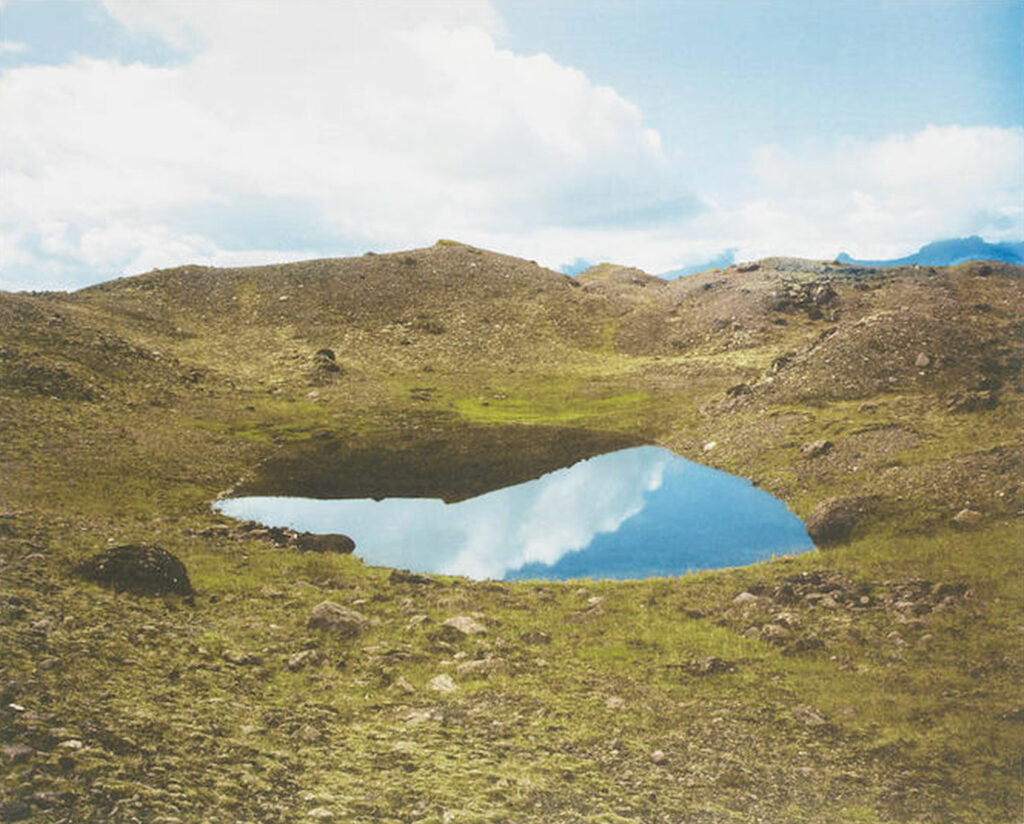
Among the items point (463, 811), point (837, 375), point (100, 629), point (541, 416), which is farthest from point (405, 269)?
point (463, 811)

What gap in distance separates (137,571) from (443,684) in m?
11.1

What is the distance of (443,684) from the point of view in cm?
1808

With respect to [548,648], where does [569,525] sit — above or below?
above

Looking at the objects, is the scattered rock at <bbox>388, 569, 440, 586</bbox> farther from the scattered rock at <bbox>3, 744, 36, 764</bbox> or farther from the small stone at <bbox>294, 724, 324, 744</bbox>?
the scattered rock at <bbox>3, 744, 36, 764</bbox>

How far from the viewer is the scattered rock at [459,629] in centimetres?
2125

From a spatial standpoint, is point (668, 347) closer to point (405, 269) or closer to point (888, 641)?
point (405, 269)

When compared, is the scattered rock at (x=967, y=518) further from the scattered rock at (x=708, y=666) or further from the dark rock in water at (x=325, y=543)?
the dark rock in water at (x=325, y=543)

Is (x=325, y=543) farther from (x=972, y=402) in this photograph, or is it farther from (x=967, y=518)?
(x=972, y=402)

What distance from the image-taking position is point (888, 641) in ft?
65.4

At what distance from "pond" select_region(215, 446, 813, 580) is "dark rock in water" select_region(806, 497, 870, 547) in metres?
1.13

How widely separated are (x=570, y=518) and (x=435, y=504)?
27.7 ft

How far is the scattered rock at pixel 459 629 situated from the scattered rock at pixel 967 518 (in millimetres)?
19946

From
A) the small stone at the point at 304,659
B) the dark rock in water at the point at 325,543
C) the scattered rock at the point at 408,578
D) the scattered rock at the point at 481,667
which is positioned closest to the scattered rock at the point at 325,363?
the dark rock in water at the point at 325,543

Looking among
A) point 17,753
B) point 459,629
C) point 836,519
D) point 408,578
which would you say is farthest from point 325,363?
point 17,753
